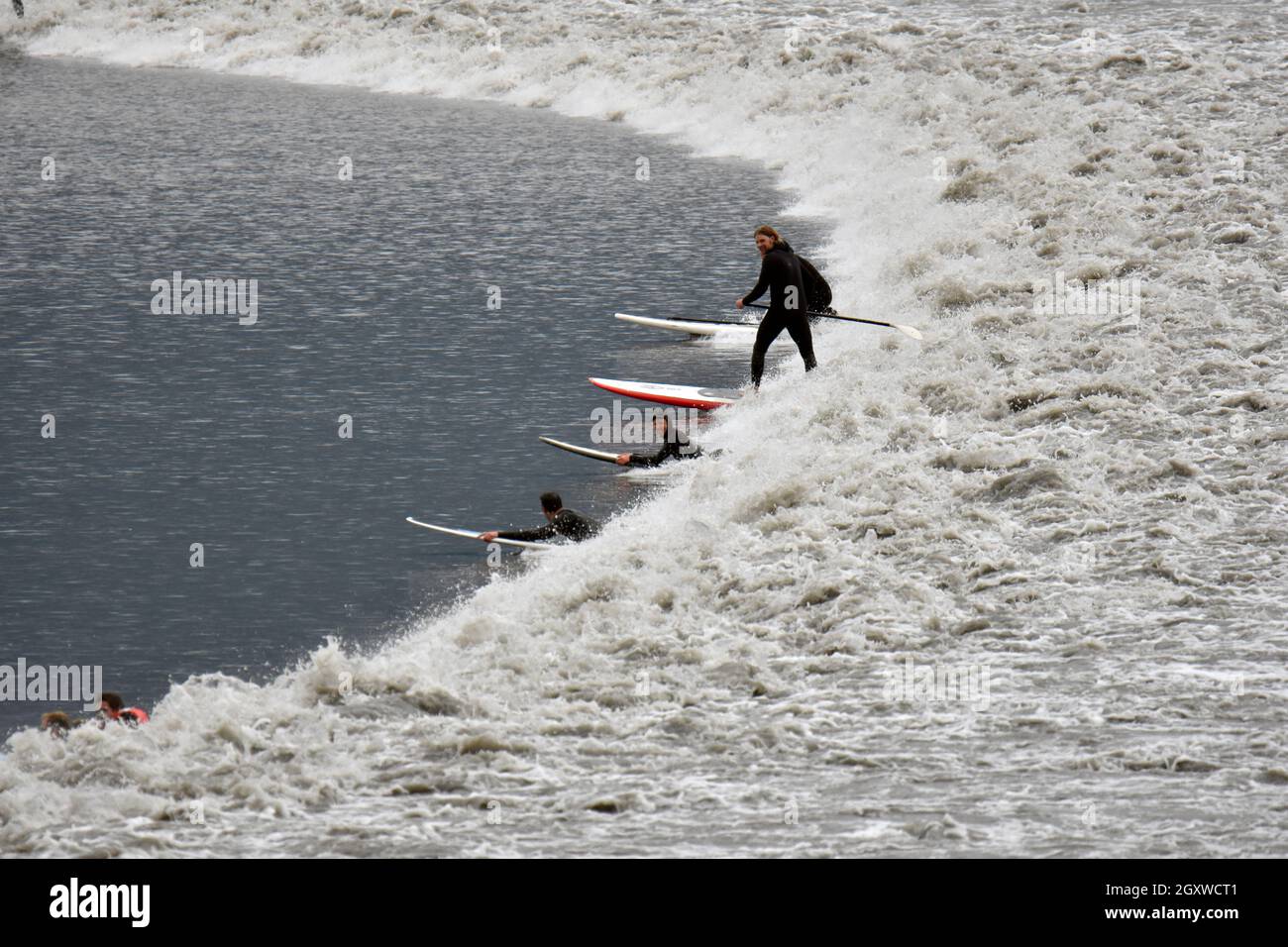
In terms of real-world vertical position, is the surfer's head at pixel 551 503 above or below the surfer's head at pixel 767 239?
below

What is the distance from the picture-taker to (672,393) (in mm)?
28312

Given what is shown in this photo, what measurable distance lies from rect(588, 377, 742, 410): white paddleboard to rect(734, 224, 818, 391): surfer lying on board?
0.68m

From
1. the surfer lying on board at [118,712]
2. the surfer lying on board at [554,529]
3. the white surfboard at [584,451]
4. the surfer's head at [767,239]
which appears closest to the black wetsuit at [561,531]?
the surfer lying on board at [554,529]

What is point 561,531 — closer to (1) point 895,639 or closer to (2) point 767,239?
(1) point 895,639

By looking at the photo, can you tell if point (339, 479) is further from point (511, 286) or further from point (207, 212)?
point (207, 212)

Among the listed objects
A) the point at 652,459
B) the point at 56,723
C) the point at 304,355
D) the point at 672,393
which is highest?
the point at 304,355

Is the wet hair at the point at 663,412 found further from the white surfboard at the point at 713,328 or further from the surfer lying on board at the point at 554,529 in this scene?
the surfer lying on board at the point at 554,529

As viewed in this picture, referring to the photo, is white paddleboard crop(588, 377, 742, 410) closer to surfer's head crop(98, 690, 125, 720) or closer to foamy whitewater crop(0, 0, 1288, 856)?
foamy whitewater crop(0, 0, 1288, 856)

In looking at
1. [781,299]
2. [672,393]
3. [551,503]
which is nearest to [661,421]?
[672,393]

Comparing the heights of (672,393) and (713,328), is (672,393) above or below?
below

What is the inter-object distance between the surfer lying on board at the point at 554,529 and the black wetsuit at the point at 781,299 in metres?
5.38

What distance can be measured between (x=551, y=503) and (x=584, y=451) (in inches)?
153

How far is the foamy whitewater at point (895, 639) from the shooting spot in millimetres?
15320
